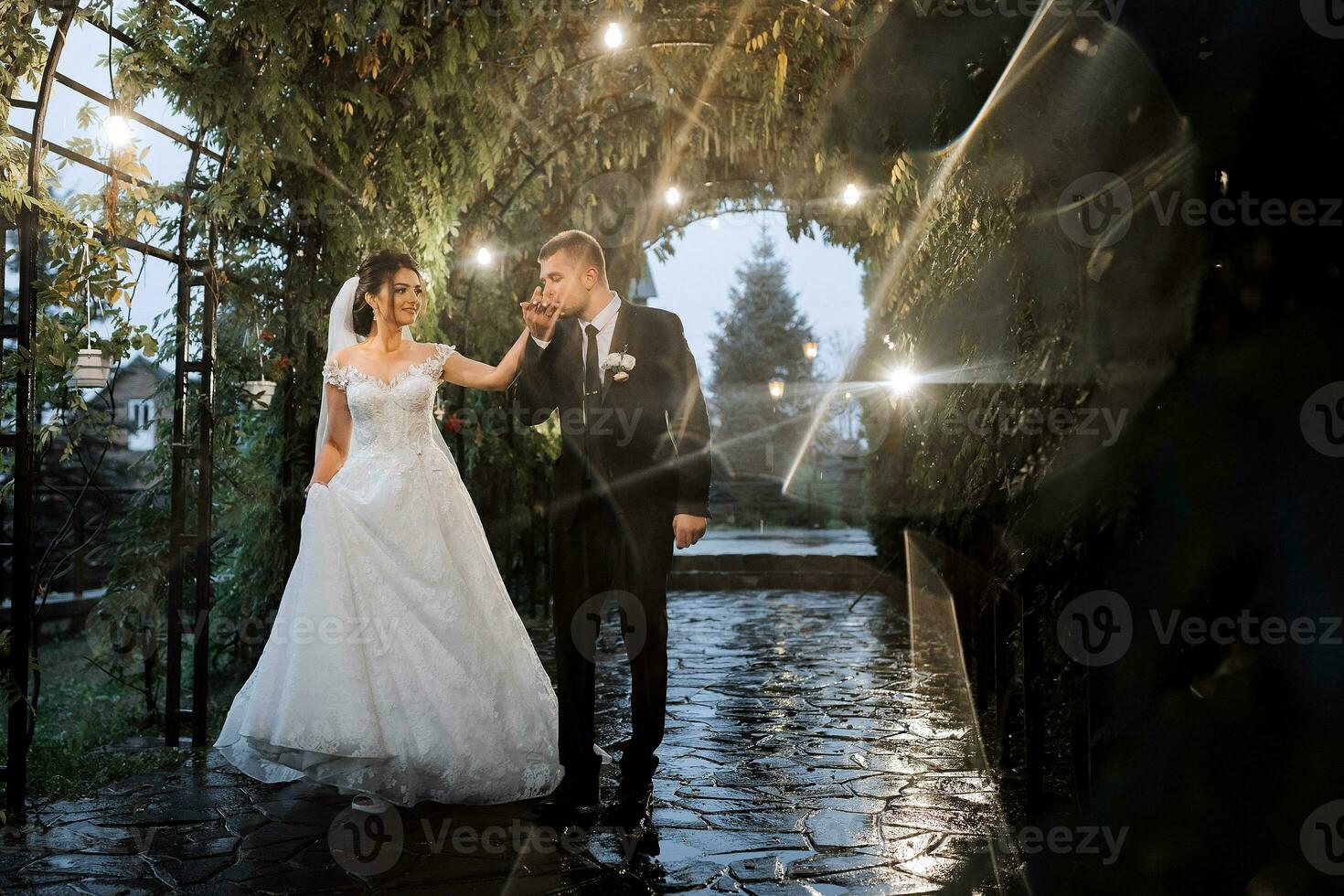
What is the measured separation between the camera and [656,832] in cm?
395

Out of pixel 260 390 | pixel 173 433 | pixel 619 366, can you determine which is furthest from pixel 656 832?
pixel 260 390

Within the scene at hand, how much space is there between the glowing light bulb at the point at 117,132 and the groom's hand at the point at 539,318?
6.74ft

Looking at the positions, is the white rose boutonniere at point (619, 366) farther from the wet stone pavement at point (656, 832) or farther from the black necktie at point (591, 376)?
the wet stone pavement at point (656, 832)

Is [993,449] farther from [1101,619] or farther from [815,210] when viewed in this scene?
[815,210]

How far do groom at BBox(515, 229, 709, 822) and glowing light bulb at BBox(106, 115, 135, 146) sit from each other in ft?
6.59

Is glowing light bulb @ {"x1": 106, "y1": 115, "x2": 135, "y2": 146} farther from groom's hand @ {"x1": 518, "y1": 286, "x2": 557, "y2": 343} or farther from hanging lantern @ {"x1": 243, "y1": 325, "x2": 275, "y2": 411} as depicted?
groom's hand @ {"x1": 518, "y1": 286, "x2": 557, "y2": 343}

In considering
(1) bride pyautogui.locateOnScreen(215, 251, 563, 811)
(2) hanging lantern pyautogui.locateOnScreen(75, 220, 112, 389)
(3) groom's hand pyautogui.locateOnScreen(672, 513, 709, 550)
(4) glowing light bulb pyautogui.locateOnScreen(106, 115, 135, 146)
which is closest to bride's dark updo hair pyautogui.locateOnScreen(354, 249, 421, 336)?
(1) bride pyautogui.locateOnScreen(215, 251, 563, 811)

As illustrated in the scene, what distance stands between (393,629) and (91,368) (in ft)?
7.65

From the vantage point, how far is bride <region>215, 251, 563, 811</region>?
165 inches

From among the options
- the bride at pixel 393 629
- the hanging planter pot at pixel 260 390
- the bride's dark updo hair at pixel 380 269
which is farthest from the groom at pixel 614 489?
the hanging planter pot at pixel 260 390

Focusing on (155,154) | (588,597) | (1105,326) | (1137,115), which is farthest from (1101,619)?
(155,154)

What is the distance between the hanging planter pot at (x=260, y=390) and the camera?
6961 millimetres

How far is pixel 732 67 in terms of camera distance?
290 inches

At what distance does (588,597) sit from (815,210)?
23.9 feet
